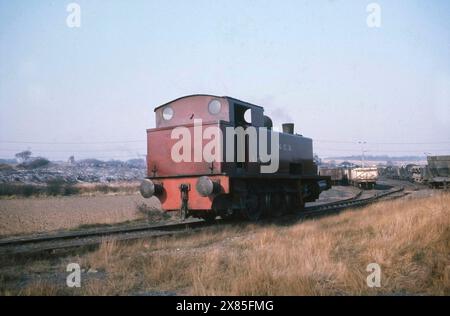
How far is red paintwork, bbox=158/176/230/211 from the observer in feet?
36.3

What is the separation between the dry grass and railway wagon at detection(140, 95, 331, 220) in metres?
2.31

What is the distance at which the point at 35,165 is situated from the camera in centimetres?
9725

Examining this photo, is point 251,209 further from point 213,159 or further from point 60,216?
point 60,216

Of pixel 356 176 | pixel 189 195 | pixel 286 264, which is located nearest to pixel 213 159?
pixel 189 195

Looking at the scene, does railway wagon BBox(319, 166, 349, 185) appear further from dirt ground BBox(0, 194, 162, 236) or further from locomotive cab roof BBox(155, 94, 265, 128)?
locomotive cab roof BBox(155, 94, 265, 128)

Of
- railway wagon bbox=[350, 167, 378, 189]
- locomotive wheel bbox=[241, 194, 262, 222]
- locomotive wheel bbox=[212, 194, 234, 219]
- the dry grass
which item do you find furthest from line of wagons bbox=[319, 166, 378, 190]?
the dry grass

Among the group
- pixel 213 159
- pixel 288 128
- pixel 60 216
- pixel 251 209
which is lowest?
pixel 60 216

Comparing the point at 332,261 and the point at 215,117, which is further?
the point at 215,117

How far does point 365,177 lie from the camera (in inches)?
1506

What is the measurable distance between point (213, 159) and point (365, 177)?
3024 cm
